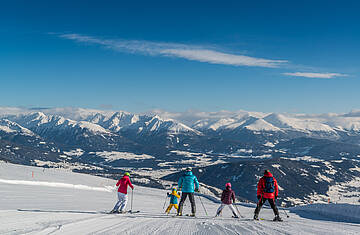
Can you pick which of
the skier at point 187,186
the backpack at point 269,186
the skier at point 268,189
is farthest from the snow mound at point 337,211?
the skier at point 187,186

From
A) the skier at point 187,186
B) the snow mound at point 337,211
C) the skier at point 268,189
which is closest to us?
the skier at point 268,189

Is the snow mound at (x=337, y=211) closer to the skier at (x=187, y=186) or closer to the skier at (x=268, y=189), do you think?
the skier at (x=268, y=189)

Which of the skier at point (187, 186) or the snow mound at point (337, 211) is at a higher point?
the skier at point (187, 186)

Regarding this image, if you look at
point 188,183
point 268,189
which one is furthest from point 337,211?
point 188,183

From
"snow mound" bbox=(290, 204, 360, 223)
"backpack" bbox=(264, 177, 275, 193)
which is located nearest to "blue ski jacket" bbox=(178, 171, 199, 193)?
"backpack" bbox=(264, 177, 275, 193)

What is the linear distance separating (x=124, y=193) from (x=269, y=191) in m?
7.01

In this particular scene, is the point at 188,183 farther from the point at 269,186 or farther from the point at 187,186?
the point at 269,186

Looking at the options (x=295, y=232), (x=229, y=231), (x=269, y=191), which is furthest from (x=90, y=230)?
(x=269, y=191)

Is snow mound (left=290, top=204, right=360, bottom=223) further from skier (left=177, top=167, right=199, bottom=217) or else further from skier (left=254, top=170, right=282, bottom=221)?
skier (left=177, top=167, right=199, bottom=217)

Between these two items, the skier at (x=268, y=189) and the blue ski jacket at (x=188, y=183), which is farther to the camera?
the blue ski jacket at (x=188, y=183)

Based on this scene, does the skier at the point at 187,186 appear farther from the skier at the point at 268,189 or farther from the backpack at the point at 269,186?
the backpack at the point at 269,186

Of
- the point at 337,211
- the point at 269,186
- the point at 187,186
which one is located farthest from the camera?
the point at 337,211

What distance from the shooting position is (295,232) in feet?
34.6

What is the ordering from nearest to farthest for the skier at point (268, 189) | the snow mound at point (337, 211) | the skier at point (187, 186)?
the skier at point (268, 189), the skier at point (187, 186), the snow mound at point (337, 211)
